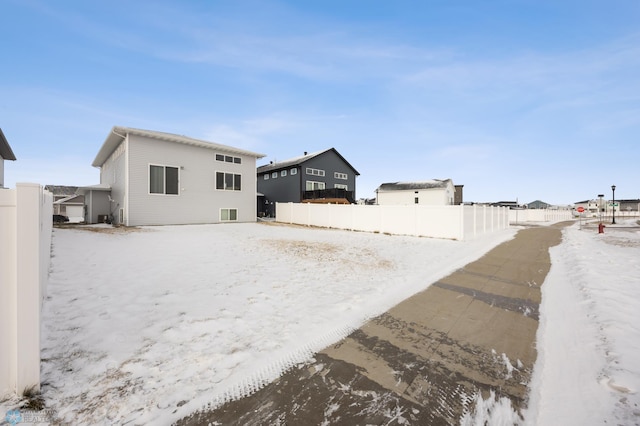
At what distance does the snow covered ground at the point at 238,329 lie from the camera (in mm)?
2242

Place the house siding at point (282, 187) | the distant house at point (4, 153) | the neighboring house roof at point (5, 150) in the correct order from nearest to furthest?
the neighboring house roof at point (5, 150)
the distant house at point (4, 153)
the house siding at point (282, 187)

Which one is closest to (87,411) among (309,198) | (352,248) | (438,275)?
(438,275)

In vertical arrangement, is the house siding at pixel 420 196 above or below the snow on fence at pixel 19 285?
above

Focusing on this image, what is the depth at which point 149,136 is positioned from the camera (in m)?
15.8

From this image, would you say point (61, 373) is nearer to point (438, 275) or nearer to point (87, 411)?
point (87, 411)

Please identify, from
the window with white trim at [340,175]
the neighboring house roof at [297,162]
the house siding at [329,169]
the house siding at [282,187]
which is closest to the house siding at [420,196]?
the neighboring house roof at [297,162]

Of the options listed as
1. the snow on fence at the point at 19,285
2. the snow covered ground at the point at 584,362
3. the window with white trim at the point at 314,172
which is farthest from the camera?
the window with white trim at the point at 314,172

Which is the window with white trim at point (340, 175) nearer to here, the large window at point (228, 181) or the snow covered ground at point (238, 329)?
the large window at point (228, 181)

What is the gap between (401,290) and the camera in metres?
A: 5.31

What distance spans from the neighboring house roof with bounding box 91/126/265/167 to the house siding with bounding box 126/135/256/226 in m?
0.36

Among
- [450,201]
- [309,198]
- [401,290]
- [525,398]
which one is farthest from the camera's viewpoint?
[450,201]

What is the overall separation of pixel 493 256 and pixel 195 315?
965cm

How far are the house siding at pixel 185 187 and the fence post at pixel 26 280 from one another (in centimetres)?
1562

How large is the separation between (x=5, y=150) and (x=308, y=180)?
21.6m
